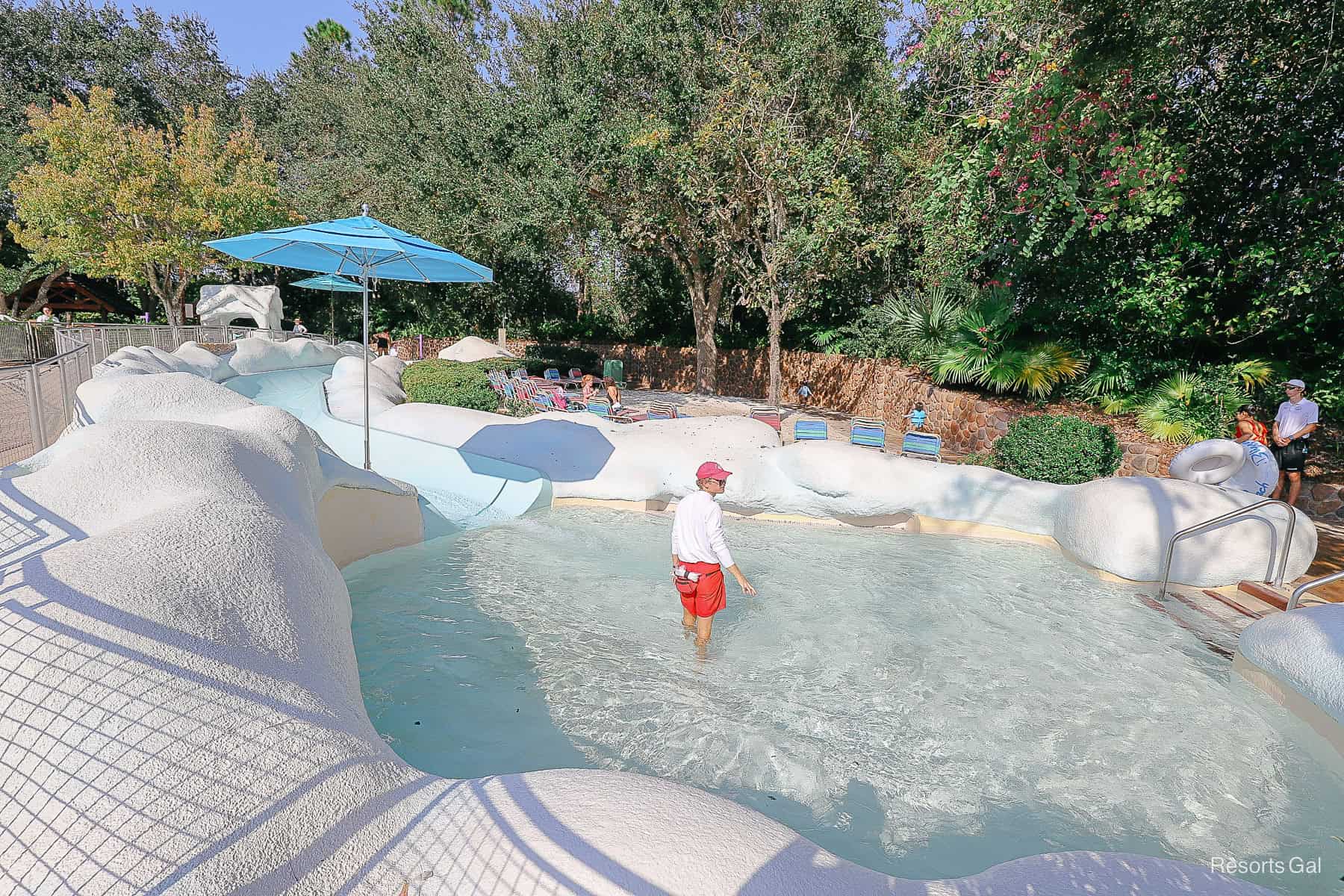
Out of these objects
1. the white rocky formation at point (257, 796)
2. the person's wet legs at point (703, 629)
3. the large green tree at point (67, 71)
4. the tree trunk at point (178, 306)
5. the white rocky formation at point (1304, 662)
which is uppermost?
the large green tree at point (67, 71)

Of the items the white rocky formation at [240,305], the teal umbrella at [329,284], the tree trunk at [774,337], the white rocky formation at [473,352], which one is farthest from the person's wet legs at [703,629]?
the white rocky formation at [240,305]

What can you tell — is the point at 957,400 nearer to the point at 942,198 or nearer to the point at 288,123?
the point at 942,198

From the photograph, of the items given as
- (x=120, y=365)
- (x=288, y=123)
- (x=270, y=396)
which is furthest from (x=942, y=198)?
(x=288, y=123)

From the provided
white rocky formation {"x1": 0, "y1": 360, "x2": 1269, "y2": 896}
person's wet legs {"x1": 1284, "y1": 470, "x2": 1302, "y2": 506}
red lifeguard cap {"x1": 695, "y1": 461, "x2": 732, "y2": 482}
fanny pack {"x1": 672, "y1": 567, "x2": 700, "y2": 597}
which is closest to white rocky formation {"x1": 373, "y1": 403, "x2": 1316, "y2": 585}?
person's wet legs {"x1": 1284, "y1": 470, "x2": 1302, "y2": 506}

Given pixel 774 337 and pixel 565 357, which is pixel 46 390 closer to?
pixel 774 337

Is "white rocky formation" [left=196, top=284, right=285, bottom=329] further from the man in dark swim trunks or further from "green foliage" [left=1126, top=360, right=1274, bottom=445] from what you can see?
the man in dark swim trunks

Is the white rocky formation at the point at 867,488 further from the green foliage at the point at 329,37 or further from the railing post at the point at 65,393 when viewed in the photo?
the green foliage at the point at 329,37

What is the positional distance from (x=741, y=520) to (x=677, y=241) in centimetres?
1224

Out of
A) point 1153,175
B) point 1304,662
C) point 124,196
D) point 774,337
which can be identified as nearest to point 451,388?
point 774,337

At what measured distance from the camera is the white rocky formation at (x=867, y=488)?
271 inches

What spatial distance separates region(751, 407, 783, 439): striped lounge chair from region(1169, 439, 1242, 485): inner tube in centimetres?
576

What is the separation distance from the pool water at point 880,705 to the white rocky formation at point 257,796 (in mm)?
1264

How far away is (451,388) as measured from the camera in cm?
1323

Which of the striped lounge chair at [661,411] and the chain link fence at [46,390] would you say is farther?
the striped lounge chair at [661,411]
